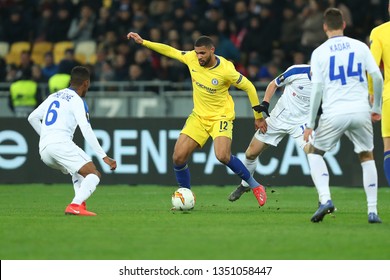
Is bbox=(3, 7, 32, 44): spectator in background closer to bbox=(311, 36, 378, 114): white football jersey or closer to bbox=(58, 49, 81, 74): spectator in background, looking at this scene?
bbox=(58, 49, 81, 74): spectator in background

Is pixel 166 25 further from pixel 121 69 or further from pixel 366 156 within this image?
pixel 366 156

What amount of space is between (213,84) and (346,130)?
3.12 m

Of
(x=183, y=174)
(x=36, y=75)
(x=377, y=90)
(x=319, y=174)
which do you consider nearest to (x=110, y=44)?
(x=36, y=75)

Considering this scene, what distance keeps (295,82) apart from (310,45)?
691 centimetres

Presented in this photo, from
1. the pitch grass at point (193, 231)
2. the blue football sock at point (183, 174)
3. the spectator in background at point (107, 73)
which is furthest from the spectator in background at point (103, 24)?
the blue football sock at point (183, 174)

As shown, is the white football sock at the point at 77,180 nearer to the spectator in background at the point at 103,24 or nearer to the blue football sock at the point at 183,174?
the blue football sock at the point at 183,174

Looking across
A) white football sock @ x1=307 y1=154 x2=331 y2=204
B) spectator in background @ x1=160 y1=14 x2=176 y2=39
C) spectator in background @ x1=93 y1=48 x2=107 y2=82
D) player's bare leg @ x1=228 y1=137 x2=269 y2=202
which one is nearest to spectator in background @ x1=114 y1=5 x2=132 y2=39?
spectator in background @ x1=93 y1=48 x2=107 y2=82

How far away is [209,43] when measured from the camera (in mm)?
13195

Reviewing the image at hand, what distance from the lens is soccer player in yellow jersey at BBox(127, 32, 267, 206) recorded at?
1347 centimetres

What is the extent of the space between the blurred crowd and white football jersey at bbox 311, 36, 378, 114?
31.3 feet

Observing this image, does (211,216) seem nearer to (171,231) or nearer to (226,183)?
(171,231)

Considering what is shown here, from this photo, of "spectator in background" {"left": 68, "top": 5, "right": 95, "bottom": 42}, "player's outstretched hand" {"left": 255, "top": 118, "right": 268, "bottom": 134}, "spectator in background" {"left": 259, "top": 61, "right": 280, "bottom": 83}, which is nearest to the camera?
"player's outstretched hand" {"left": 255, "top": 118, "right": 268, "bottom": 134}

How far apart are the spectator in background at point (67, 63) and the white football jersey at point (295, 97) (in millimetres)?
7707

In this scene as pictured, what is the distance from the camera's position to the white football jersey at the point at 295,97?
13914mm
